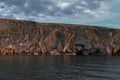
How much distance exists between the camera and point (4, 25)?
19488 centimetres

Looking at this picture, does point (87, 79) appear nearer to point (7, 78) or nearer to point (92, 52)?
point (7, 78)

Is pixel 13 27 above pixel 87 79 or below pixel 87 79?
above

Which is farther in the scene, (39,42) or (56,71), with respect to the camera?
(39,42)

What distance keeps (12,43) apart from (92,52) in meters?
63.0

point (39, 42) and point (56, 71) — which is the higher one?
point (39, 42)

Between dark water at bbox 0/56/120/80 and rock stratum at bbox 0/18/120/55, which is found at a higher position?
rock stratum at bbox 0/18/120/55

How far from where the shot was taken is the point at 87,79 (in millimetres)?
64438

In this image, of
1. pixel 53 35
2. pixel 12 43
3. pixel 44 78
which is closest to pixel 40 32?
pixel 53 35

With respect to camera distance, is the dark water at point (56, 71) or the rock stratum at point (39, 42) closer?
the dark water at point (56, 71)

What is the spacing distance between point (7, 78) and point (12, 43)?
412ft

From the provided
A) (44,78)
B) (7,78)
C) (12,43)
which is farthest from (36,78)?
(12,43)

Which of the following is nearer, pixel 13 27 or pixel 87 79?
pixel 87 79

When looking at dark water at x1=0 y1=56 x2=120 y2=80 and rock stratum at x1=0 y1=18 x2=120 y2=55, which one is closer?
dark water at x1=0 y1=56 x2=120 y2=80

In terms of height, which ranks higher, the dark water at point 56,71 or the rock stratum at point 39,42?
the rock stratum at point 39,42
